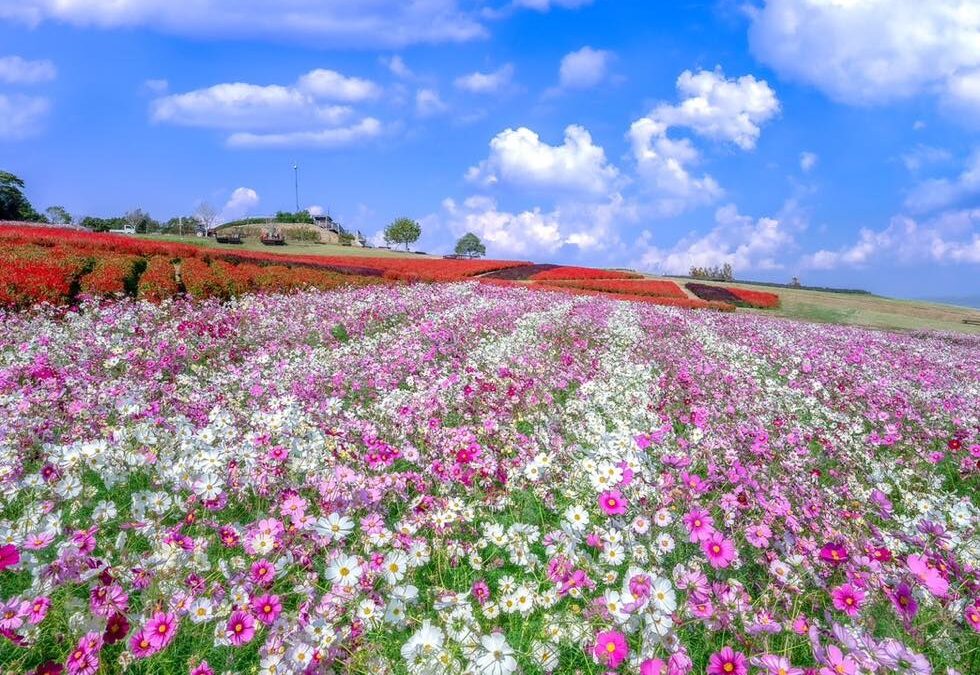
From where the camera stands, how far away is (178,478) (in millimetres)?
3184

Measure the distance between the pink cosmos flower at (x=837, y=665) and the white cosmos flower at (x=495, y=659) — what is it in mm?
1065

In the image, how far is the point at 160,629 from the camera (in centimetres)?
217

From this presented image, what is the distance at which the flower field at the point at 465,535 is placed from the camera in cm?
227

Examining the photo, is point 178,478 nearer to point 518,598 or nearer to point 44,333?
point 518,598

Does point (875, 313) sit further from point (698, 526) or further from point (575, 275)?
point (698, 526)

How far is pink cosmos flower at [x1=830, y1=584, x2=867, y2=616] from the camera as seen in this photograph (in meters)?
2.38

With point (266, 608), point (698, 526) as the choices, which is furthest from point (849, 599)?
point (266, 608)

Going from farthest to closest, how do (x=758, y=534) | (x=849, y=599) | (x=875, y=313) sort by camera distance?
1. (x=875, y=313)
2. (x=758, y=534)
3. (x=849, y=599)

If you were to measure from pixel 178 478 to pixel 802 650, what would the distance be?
3.52m

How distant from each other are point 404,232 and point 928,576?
86300 millimetres

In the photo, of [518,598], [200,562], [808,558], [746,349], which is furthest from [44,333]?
[746,349]

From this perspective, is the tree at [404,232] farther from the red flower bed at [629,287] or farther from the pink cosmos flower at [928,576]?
the pink cosmos flower at [928,576]

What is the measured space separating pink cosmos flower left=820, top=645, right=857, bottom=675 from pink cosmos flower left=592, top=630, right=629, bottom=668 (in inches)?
26.1

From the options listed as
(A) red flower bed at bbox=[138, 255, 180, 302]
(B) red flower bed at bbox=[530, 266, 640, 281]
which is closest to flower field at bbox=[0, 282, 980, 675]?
(A) red flower bed at bbox=[138, 255, 180, 302]
